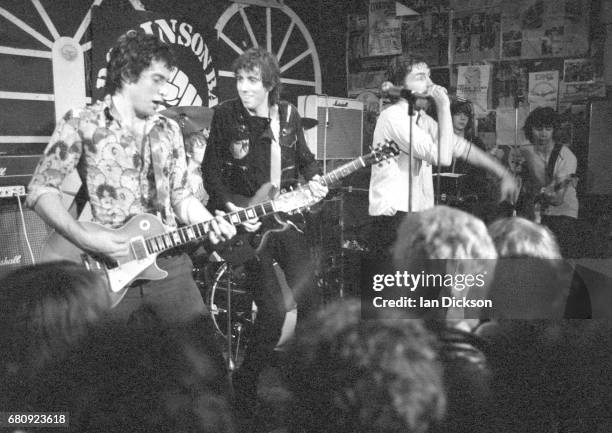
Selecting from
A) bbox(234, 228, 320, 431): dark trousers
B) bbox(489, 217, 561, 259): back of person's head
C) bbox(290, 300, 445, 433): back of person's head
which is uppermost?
bbox(489, 217, 561, 259): back of person's head

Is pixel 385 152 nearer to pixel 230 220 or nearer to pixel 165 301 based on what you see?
pixel 230 220

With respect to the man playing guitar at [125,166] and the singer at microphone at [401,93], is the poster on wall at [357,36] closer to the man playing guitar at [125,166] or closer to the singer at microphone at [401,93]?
the singer at microphone at [401,93]

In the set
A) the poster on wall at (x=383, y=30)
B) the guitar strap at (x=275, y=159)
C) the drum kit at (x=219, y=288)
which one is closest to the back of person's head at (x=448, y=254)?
the guitar strap at (x=275, y=159)

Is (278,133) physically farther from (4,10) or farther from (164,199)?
(4,10)

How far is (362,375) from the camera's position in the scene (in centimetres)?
83

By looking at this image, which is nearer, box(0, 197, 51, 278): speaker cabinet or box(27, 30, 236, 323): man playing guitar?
box(27, 30, 236, 323): man playing guitar

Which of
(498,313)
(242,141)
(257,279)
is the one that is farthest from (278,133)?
(498,313)

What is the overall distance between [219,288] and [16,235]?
91 centimetres

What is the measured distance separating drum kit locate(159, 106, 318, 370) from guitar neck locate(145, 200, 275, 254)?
61 cm

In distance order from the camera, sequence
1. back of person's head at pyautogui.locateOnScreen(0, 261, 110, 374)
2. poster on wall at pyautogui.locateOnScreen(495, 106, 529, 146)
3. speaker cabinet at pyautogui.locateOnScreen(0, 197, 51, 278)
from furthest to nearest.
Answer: poster on wall at pyautogui.locateOnScreen(495, 106, 529, 146), speaker cabinet at pyautogui.locateOnScreen(0, 197, 51, 278), back of person's head at pyautogui.locateOnScreen(0, 261, 110, 374)

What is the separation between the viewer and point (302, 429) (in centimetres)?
85

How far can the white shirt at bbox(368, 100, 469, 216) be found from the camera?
2096 mm

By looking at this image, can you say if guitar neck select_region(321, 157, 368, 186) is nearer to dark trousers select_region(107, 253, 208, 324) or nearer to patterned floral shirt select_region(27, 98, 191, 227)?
patterned floral shirt select_region(27, 98, 191, 227)

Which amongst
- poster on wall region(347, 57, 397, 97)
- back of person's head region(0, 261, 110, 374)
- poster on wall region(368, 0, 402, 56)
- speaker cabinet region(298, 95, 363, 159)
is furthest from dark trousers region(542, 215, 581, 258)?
poster on wall region(347, 57, 397, 97)
